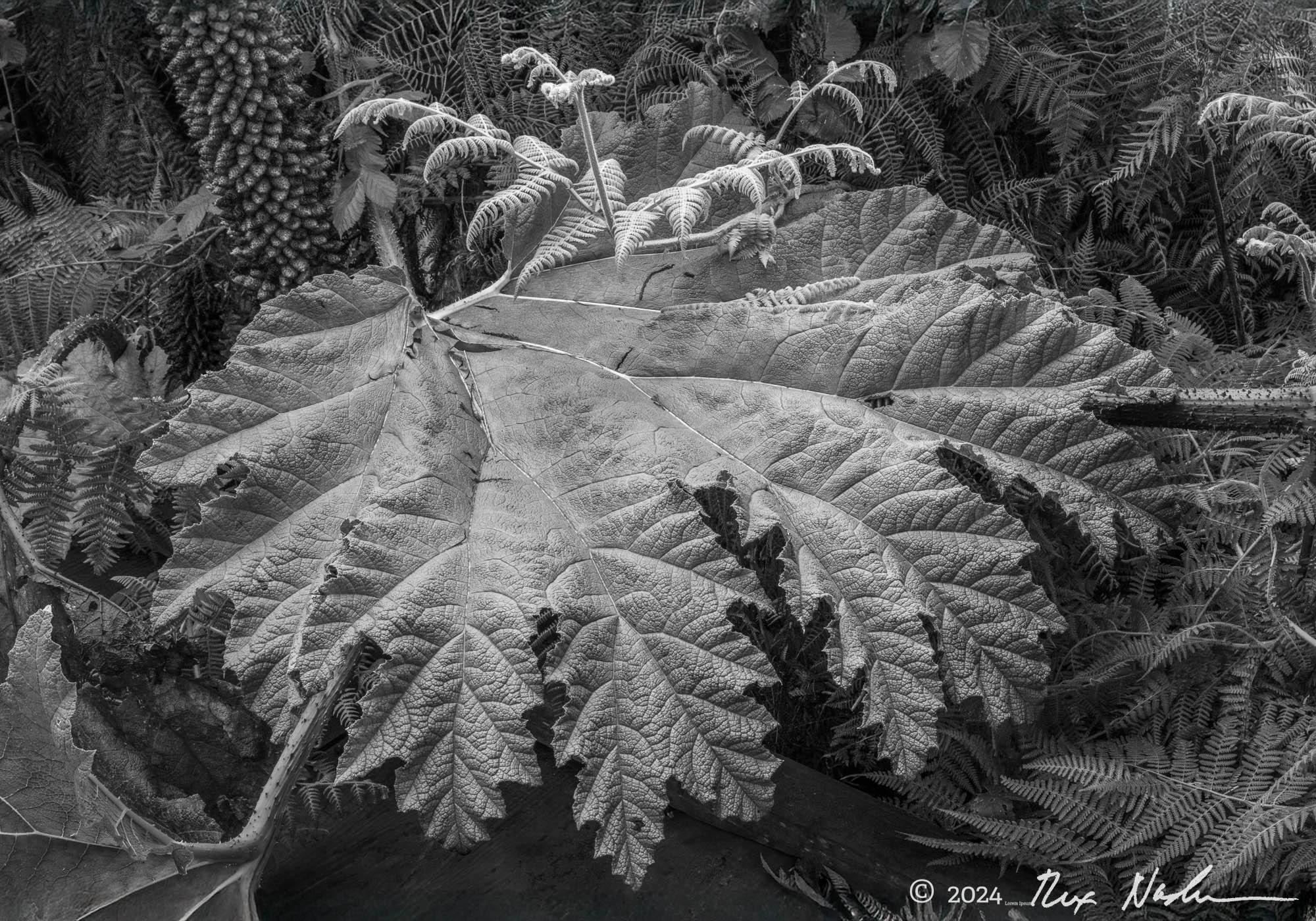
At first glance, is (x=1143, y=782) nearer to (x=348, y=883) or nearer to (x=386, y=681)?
(x=386, y=681)

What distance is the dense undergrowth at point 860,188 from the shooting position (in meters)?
2.06

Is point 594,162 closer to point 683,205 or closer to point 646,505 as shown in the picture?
point 683,205

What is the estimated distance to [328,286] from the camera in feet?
7.01

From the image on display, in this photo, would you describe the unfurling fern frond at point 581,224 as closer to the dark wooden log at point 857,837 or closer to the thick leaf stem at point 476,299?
the thick leaf stem at point 476,299

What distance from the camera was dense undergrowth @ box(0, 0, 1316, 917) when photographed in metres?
2.06

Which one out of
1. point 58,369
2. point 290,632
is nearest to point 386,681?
point 290,632

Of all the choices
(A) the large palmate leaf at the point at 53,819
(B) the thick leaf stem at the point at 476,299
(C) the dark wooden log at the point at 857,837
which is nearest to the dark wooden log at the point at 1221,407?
(C) the dark wooden log at the point at 857,837

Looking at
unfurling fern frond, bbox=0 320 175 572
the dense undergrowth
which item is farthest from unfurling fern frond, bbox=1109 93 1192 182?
unfurling fern frond, bbox=0 320 175 572

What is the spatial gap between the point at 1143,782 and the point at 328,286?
6.19 feet

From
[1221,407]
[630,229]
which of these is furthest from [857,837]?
[630,229]
